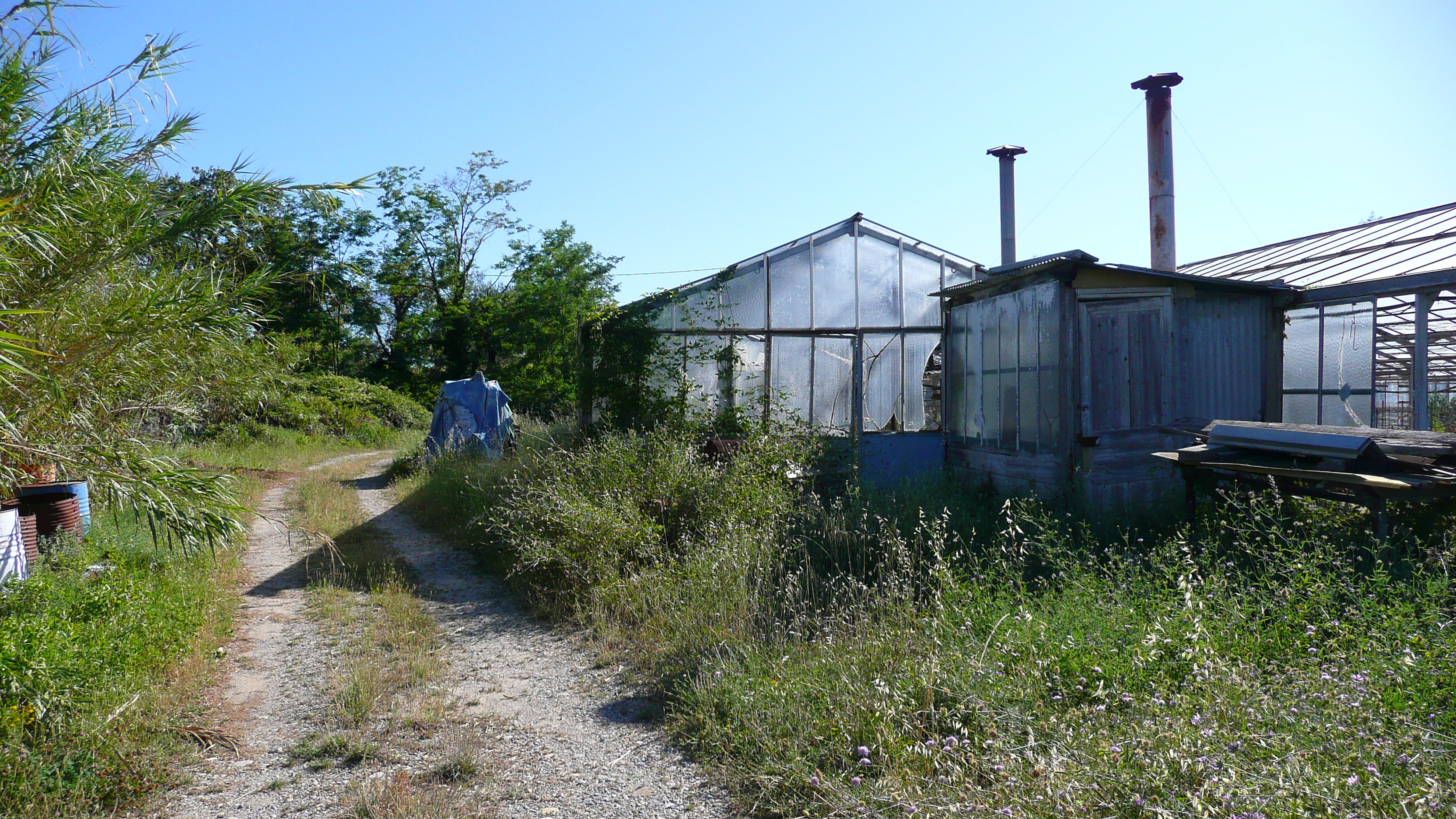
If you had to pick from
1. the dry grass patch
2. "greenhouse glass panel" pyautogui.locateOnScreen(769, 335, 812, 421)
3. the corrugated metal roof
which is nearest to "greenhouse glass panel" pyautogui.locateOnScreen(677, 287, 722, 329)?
"greenhouse glass panel" pyautogui.locateOnScreen(769, 335, 812, 421)

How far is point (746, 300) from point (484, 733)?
28.3 ft

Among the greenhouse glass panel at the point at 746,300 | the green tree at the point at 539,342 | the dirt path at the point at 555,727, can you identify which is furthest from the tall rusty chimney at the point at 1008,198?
the green tree at the point at 539,342

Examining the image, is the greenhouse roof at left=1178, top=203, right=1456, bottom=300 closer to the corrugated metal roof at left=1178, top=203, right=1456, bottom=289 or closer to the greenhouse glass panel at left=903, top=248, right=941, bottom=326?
the corrugated metal roof at left=1178, top=203, right=1456, bottom=289

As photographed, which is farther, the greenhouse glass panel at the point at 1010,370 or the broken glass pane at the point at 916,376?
the broken glass pane at the point at 916,376

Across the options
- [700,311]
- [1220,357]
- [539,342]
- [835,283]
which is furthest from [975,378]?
[539,342]

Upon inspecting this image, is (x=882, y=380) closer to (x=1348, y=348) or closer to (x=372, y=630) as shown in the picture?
(x=1348, y=348)

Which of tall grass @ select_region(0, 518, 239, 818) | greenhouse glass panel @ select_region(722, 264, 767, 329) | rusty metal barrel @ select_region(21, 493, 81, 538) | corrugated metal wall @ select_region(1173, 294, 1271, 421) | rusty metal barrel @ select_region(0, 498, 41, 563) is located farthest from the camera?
greenhouse glass panel @ select_region(722, 264, 767, 329)

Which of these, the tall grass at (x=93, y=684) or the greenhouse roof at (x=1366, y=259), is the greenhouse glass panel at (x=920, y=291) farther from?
the tall grass at (x=93, y=684)

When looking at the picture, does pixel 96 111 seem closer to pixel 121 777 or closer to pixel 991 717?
pixel 121 777

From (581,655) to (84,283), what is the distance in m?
3.89

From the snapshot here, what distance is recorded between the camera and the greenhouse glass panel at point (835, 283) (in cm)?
1259

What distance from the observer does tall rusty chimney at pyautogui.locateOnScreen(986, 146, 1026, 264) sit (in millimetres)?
15656

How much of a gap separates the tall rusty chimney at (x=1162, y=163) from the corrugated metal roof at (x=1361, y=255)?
2.17 ft

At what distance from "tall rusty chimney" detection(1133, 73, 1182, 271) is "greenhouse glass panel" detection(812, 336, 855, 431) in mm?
5128
